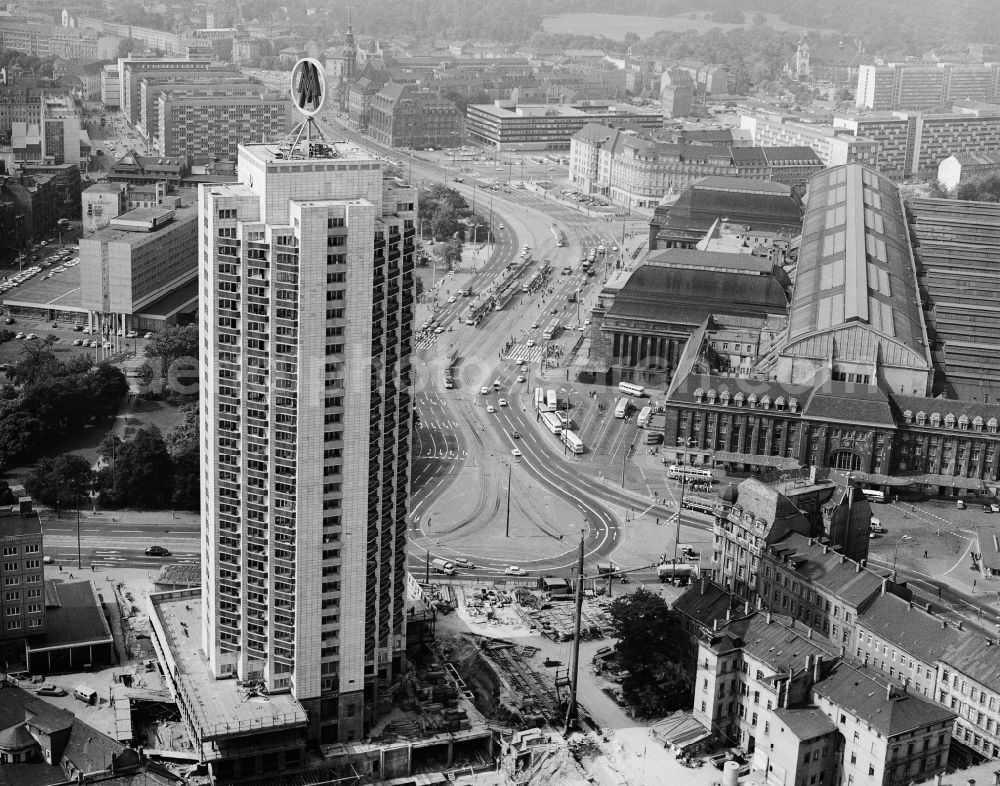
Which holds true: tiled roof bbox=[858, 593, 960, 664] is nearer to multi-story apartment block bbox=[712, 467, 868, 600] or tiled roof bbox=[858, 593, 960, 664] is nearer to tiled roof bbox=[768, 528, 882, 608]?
tiled roof bbox=[768, 528, 882, 608]

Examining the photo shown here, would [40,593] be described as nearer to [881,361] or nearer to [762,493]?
[762,493]

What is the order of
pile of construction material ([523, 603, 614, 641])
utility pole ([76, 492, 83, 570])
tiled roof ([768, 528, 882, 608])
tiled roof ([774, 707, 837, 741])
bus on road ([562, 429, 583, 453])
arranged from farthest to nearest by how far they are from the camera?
1. bus on road ([562, 429, 583, 453])
2. utility pole ([76, 492, 83, 570])
3. pile of construction material ([523, 603, 614, 641])
4. tiled roof ([768, 528, 882, 608])
5. tiled roof ([774, 707, 837, 741])

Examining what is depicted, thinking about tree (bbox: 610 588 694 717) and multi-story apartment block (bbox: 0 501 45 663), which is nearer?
tree (bbox: 610 588 694 717)

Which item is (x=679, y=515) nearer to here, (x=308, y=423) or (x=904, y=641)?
(x=904, y=641)

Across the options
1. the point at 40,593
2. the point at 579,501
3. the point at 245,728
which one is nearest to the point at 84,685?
the point at 40,593

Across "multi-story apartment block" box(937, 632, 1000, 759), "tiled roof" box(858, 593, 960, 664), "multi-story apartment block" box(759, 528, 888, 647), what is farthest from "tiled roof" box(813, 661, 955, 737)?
"multi-story apartment block" box(759, 528, 888, 647)

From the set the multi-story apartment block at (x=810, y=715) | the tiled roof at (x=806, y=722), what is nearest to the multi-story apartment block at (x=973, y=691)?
the multi-story apartment block at (x=810, y=715)

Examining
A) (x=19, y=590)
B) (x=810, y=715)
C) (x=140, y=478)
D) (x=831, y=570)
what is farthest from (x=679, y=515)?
(x=19, y=590)
